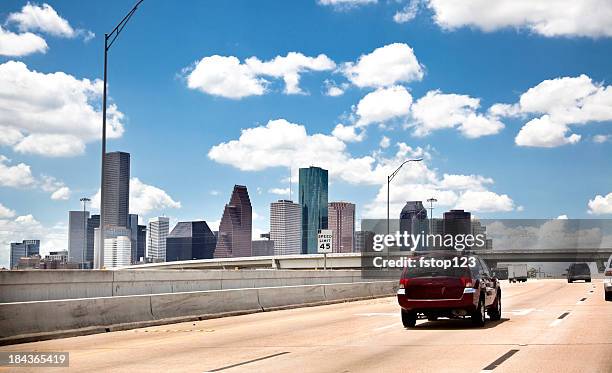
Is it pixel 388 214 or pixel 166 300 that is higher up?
pixel 388 214

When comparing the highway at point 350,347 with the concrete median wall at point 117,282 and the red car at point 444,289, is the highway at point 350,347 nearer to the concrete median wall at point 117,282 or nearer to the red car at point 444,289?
the red car at point 444,289

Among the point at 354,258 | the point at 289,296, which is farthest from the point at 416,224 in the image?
the point at 289,296

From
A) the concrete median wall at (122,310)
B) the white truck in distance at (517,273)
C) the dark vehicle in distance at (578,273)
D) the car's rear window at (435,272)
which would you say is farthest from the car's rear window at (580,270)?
the car's rear window at (435,272)

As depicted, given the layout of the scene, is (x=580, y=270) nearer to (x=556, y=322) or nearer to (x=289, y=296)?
(x=289, y=296)

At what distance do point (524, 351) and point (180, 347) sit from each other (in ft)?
20.5

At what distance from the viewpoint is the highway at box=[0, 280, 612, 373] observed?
37.6ft

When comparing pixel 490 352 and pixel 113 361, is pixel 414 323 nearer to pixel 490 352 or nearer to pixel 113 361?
pixel 490 352

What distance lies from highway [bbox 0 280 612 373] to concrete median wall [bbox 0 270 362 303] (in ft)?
9.49

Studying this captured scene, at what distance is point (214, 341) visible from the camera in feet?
51.7

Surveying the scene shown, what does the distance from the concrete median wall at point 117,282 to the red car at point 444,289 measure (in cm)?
918

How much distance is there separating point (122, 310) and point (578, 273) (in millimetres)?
58072

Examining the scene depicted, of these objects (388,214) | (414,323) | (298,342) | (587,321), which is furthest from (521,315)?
(388,214)

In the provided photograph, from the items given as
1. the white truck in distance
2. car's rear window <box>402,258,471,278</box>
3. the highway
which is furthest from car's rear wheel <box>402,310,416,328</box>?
the white truck in distance

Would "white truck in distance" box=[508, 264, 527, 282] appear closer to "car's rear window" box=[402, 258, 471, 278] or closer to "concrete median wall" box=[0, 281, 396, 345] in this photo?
"concrete median wall" box=[0, 281, 396, 345]
